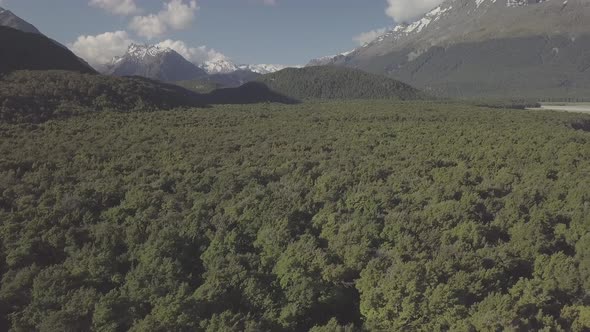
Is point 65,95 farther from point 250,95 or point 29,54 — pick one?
point 250,95

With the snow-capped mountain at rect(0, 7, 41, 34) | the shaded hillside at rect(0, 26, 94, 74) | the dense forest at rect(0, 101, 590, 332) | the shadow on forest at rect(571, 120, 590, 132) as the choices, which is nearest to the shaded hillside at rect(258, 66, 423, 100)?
the snow-capped mountain at rect(0, 7, 41, 34)

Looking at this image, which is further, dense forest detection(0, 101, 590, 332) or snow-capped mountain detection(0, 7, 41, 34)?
snow-capped mountain detection(0, 7, 41, 34)

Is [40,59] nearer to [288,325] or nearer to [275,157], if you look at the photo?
[275,157]

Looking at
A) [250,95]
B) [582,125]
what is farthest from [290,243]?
[250,95]

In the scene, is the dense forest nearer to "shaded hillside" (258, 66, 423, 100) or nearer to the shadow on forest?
the shadow on forest

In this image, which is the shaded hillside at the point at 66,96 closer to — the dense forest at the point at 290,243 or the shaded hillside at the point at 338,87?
the dense forest at the point at 290,243

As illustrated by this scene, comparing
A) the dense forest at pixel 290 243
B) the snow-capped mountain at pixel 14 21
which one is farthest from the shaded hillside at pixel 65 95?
the snow-capped mountain at pixel 14 21

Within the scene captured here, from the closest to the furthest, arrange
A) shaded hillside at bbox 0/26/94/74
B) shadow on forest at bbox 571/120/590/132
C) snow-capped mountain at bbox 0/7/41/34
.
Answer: shadow on forest at bbox 571/120/590/132
shaded hillside at bbox 0/26/94/74
snow-capped mountain at bbox 0/7/41/34
